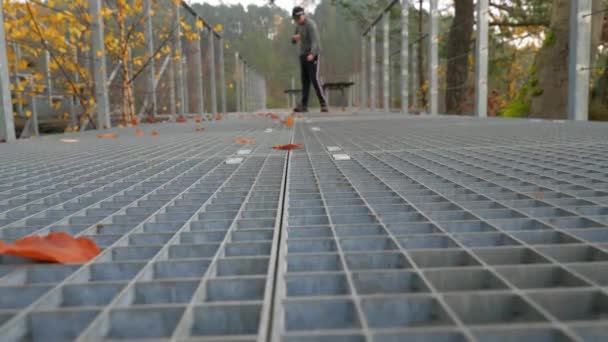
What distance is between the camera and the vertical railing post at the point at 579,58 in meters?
3.62

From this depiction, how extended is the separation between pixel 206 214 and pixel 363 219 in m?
0.36

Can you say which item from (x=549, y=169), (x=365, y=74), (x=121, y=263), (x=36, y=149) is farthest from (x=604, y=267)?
(x=365, y=74)

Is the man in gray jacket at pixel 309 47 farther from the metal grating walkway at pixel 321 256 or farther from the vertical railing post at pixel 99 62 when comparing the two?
the metal grating walkway at pixel 321 256

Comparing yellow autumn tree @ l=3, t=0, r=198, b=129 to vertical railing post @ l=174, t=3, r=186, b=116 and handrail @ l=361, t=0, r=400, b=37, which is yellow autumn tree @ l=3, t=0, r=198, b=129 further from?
handrail @ l=361, t=0, r=400, b=37

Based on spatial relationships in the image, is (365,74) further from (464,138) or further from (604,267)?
(604,267)

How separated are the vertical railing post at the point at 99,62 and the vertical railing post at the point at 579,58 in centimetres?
427

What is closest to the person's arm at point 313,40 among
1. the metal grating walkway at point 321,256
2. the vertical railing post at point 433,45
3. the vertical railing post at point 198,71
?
the vertical railing post at point 433,45

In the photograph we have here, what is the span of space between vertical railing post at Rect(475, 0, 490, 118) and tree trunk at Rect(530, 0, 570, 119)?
99 cm

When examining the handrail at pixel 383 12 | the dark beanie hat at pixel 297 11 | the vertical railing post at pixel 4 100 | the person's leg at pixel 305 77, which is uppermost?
the handrail at pixel 383 12

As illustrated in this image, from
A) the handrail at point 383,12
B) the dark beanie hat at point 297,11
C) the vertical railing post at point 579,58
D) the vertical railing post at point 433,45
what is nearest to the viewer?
the vertical railing post at point 579,58

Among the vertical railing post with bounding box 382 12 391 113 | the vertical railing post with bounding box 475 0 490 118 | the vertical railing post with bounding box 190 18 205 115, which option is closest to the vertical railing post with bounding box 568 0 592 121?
the vertical railing post with bounding box 475 0 490 118

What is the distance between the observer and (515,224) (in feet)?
3.01

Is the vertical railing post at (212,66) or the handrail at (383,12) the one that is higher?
the handrail at (383,12)

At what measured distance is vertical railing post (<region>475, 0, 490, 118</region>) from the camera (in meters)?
5.09
